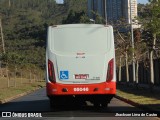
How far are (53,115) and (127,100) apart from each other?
8.78 m

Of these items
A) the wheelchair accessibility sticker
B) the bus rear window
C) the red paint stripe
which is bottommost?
the red paint stripe

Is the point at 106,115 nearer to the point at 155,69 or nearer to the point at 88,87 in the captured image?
the point at 88,87

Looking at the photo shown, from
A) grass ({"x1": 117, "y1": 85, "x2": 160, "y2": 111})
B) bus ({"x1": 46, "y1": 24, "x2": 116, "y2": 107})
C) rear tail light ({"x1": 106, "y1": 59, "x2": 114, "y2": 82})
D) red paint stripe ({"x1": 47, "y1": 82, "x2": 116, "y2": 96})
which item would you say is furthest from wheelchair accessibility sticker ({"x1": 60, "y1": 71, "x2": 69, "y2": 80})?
grass ({"x1": 117, "y1": 85, "x2": 160, "y2": 111})

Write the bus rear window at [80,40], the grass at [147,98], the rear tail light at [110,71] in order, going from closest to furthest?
the rear tail light at [110,71] < the bus rear window at [80,40] < the grass at [147,98]

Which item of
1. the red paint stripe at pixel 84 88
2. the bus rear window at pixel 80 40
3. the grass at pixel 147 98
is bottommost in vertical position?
the grass at pixel 147 98

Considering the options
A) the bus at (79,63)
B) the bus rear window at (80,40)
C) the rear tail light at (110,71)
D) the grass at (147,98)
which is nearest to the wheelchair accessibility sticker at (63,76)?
the bus at (79,63)

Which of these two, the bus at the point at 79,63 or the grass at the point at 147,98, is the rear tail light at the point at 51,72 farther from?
the grass at the point at 147,98

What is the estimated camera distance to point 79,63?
788 inches

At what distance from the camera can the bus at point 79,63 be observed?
65.2ft

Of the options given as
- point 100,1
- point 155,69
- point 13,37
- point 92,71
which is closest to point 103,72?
point 92,71

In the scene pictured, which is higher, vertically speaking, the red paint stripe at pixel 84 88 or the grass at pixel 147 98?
the red paint stripe at pixel 84 88

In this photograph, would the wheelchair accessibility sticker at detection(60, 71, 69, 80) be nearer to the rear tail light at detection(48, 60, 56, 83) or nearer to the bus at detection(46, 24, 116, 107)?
the bus at detection(46, 24, 116, 107)

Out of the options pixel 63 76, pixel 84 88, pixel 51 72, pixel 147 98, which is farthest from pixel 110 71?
pixel 147 98

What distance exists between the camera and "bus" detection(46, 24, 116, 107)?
1986 centimetres
